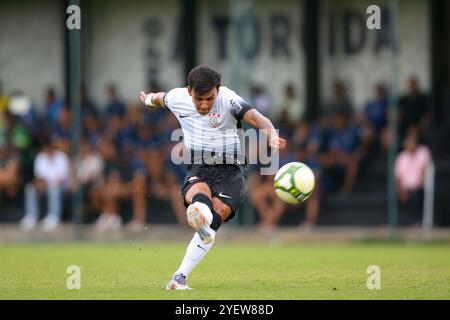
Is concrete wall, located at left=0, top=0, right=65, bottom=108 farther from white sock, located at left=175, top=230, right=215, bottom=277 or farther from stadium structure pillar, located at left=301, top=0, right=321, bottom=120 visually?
white sock, located at left=175, top=230, right=215, bottom=277

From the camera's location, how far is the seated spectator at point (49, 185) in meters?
23.4

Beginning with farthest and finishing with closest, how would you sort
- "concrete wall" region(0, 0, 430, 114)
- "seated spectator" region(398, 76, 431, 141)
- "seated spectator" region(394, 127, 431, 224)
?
1. "concrete wall" region(0, 0, 430, 114)
2. "seated spectator" region(398, 76, 431, 141)
3. "seated spectator" region(394, 127, 431, 224)

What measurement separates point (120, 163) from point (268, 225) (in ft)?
11.8

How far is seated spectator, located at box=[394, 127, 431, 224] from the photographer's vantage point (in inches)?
849

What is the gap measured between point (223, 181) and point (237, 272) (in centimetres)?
240

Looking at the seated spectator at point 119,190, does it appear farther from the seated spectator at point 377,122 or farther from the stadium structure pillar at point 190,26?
the seated spectator at point 377,122

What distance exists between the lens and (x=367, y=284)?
38.1 ft

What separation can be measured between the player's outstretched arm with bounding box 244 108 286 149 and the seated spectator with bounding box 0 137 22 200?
534 inches

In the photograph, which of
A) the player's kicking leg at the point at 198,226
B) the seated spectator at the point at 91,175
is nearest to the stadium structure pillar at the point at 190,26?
the seated spectator at the point at 91,175

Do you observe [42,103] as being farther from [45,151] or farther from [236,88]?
[236,88]

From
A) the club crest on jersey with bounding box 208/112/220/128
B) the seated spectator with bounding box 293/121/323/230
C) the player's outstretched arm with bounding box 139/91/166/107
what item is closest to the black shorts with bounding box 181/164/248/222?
the club crest on jersey with bounding box 208/112/220/128

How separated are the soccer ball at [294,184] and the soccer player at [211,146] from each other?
1.26 ft
